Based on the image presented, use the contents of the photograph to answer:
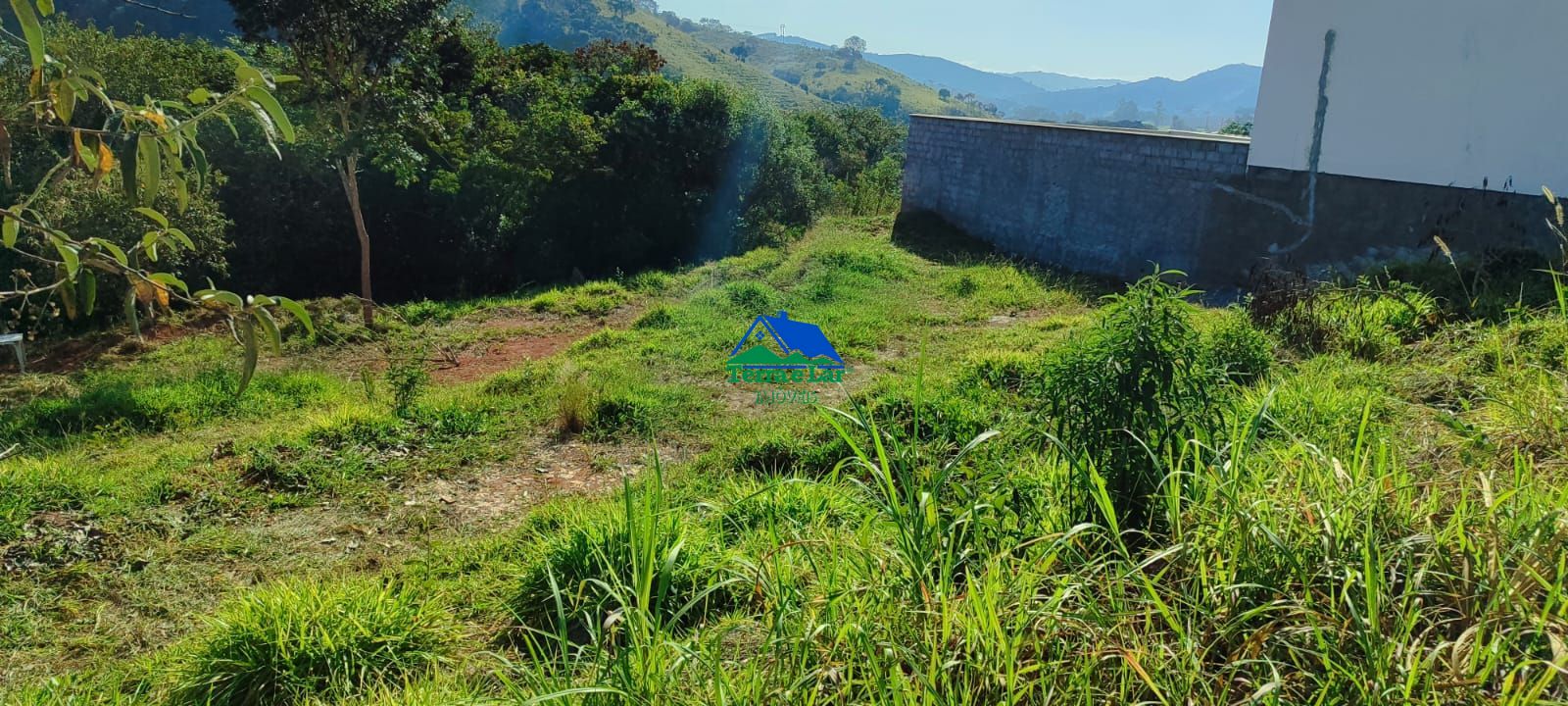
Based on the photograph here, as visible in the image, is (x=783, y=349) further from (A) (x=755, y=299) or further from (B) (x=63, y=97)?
(B) (x=63, y=97)

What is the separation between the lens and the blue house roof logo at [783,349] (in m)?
6.60

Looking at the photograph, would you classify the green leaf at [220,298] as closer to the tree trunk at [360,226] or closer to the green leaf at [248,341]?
the green leaf at [248,341]

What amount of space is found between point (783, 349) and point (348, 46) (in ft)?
16.8

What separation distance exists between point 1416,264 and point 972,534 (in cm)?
669

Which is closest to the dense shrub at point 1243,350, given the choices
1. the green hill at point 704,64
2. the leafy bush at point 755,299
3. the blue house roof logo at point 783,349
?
the blue house roof logo at point 783,349

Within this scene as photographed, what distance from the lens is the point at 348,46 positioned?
802cm

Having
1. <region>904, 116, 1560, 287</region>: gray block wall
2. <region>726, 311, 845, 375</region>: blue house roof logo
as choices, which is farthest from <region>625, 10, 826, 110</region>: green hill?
<region>726, 311, 845, 375</region>: blue house roof logo

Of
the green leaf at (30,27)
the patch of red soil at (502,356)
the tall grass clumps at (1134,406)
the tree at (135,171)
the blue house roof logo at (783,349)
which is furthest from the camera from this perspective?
the patch of red soil at (502,356)

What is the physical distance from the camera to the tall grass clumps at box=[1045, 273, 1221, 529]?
2.46 m

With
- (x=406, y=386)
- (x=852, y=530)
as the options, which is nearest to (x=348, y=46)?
(x=406, y=386)

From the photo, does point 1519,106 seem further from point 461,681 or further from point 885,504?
point 461,681

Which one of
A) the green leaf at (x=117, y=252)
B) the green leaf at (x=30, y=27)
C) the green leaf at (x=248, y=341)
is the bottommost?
the green leaf at (x=248, y=341)

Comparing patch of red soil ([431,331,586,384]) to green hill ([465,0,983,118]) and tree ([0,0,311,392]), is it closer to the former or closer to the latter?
tree ([0,0,311,392])

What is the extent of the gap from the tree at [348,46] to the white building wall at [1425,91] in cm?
863
